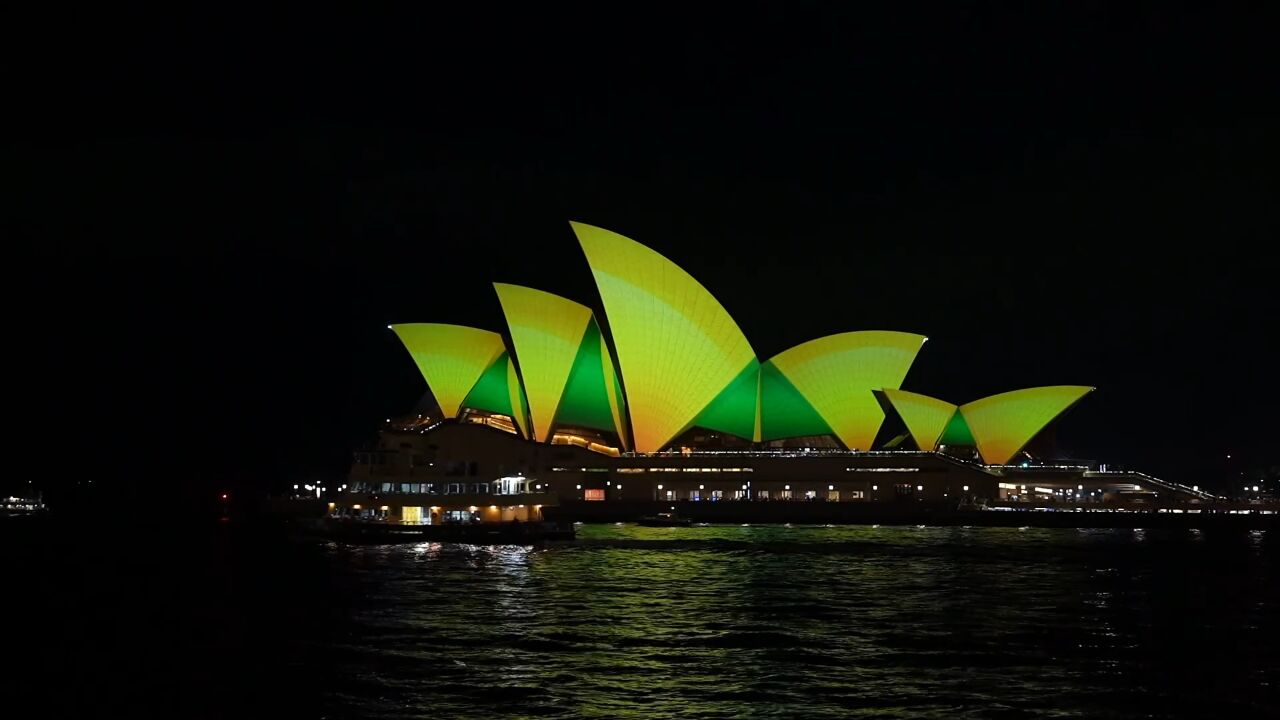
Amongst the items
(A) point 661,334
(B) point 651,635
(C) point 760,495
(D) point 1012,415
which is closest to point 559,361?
(A) point 661,334

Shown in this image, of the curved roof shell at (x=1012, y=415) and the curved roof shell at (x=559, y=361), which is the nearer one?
the curved roof shell at (x=559, y=361)

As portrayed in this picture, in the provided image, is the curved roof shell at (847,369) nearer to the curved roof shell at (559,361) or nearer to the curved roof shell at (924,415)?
the curved roof shell at (924,415)

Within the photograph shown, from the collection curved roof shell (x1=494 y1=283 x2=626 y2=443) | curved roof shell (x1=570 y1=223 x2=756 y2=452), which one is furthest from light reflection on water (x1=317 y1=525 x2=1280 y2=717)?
curved roof shell (x1=494 y1=283 x2=626 y2=443)

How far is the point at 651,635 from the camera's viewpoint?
2444cm

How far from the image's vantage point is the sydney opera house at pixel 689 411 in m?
66.8

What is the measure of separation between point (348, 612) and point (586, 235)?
36288mm

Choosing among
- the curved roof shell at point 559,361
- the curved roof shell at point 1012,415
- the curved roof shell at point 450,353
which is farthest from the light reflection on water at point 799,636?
the curved roof shell at point 1012,415

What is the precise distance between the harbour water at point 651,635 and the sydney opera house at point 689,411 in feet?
78.7

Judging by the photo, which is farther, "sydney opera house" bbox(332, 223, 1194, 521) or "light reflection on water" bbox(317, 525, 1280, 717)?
"sydney opera house" bbox(332, 223, 1194, 521)

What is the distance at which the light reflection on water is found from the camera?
62.0 feet

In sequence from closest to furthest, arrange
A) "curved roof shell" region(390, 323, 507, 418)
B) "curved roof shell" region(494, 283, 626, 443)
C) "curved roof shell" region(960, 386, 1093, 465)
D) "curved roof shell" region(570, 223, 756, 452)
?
"curved roof shell" region(570, 223, 756, 452)
"curved roof shell" region(494, 283, 626, 443)
"curved roof shell" region(390, 323, 507, 418)
"curved roof shell" region(960, 386, 1093, 465)

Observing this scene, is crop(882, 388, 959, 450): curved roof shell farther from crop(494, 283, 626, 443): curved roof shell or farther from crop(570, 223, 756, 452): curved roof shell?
crop(494, 283, 626, 443): curved roof shell

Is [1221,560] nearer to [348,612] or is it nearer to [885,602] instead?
[885,602]

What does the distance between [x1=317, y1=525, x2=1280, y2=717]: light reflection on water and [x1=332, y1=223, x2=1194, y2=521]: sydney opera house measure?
2482 centimetres
